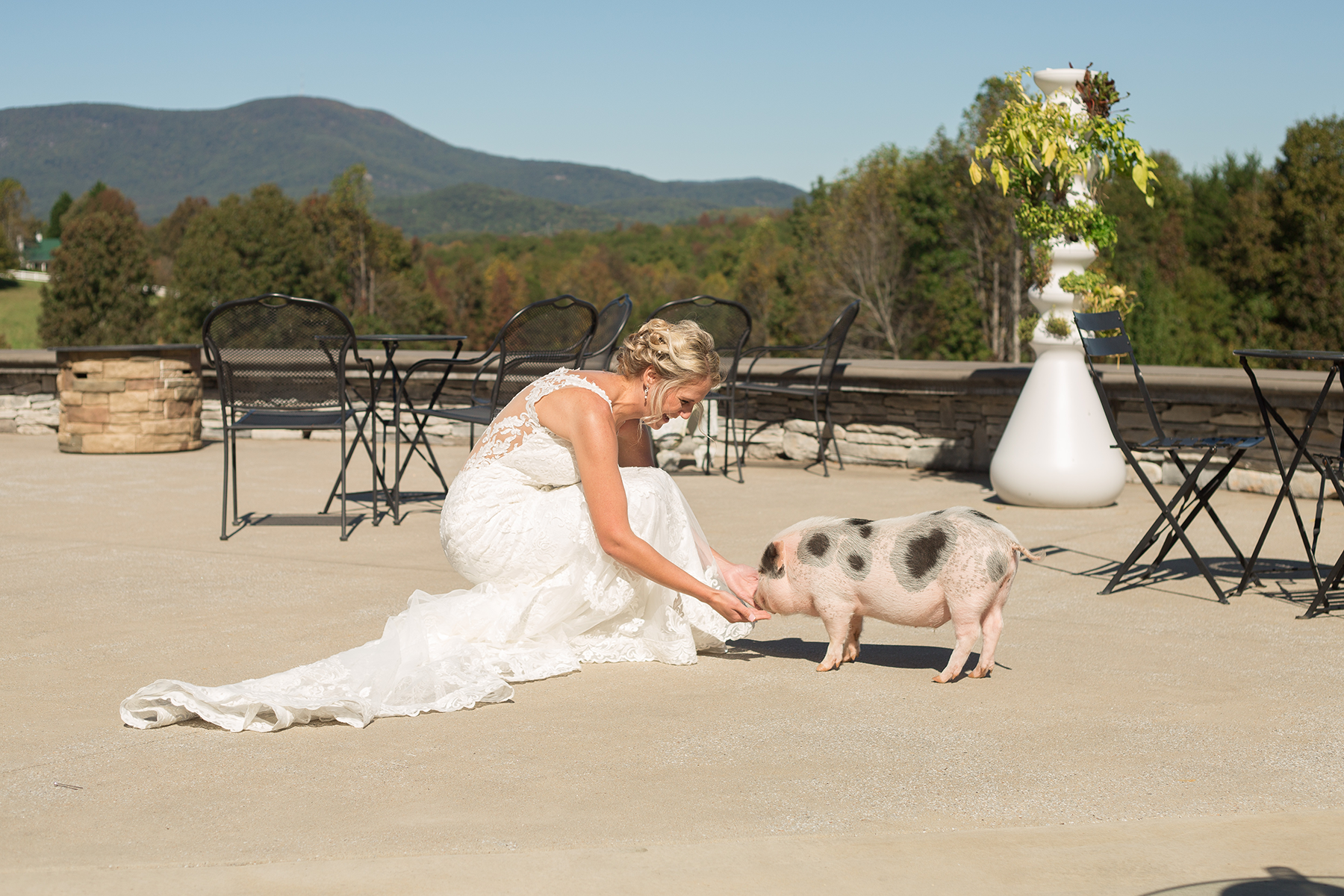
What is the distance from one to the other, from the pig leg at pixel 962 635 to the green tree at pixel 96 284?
51.7 metres

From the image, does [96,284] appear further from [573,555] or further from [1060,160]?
[573,555]

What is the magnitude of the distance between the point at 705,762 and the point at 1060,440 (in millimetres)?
4040

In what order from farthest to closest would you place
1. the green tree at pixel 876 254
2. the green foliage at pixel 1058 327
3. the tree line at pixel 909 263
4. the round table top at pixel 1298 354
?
the green tree at pixel 876 254
the tree line at pixel 909 263
the green foliage at pixel 1058 327
the round table top at pixel 1298 354

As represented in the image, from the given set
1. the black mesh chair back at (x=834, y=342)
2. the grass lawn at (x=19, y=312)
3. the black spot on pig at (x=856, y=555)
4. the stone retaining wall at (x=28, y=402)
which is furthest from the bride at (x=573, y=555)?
the grass lawn at (x=19, y=312)

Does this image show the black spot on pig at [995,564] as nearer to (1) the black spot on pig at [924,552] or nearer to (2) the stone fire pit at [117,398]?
(1) the black spot on pig at [924,552]

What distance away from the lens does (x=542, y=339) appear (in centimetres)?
571

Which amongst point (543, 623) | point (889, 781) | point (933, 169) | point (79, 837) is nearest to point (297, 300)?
point (543, 623)

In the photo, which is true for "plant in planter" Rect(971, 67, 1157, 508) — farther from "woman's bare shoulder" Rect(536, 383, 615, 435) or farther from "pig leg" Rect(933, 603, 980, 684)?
"woman's bare shoulder" Rect(536, 383, 615, 435)

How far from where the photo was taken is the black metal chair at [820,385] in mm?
7312

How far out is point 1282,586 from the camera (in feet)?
14.3

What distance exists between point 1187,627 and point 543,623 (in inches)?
82.8

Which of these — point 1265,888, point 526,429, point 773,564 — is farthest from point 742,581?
point 1265,888

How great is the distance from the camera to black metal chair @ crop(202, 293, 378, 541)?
520 centimetres

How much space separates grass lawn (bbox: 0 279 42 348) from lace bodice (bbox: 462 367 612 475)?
54.2 metres
